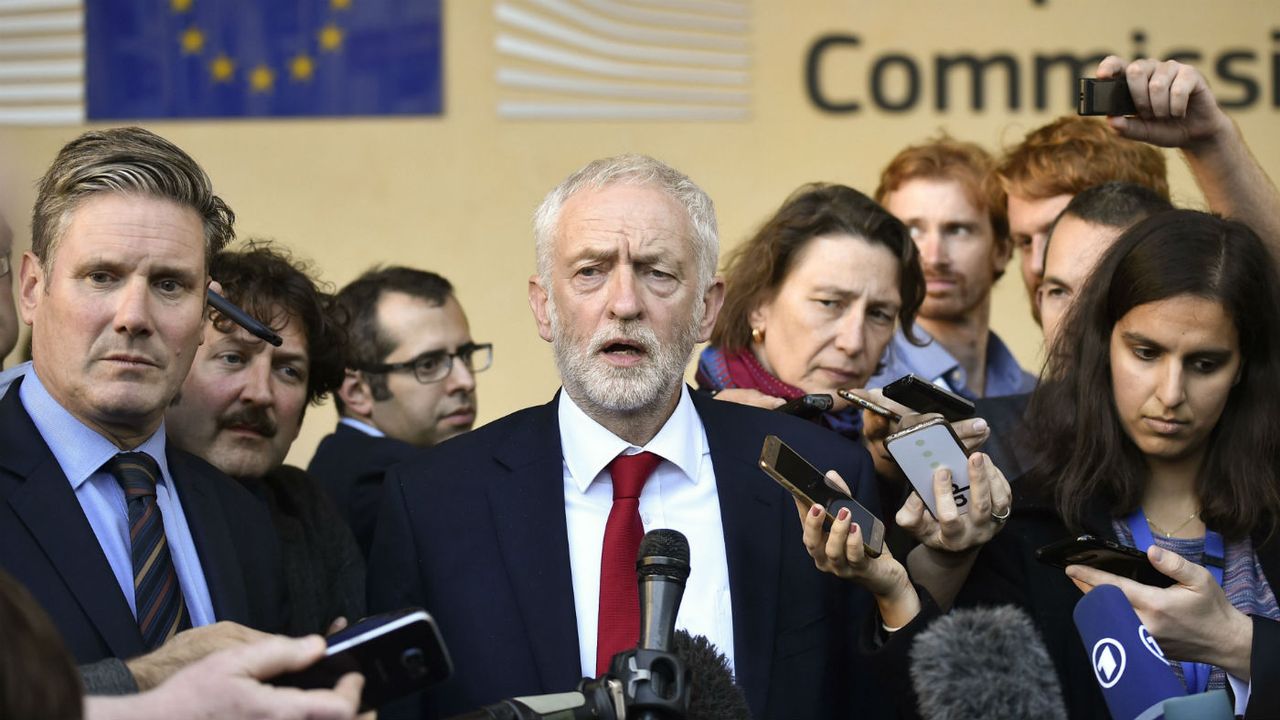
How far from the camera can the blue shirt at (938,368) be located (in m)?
4.43

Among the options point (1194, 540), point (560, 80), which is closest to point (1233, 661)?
point (1194, 540)

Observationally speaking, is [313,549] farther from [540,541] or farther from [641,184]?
[641,184]

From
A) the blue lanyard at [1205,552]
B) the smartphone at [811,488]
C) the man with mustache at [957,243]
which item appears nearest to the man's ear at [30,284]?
the smartphone at [811,488]

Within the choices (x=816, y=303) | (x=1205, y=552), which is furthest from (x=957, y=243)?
(x=1205, y=552)

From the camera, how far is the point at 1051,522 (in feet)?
11.1

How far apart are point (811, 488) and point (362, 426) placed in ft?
7.54

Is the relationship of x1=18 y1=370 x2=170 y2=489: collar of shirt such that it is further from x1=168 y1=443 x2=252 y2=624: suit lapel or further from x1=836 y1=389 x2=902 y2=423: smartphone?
x1=836 y1=389 x2=902 y2=423: smartphone

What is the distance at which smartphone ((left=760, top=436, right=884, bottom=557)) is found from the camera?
271cm

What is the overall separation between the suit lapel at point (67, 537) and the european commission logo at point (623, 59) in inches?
169

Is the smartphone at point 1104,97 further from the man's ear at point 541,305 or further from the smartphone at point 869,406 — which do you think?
the man's ear at point 541,305

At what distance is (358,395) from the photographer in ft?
15.9

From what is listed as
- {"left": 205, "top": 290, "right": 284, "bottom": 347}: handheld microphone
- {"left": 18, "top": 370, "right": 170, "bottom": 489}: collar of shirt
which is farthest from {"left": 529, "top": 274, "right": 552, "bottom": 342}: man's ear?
{"left": 18, "top": 370, "right": 170, "bottom": 489}: collar of shirt

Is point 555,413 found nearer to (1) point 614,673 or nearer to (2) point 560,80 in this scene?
(1) point 614,673

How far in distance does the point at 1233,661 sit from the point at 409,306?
8.96ft
